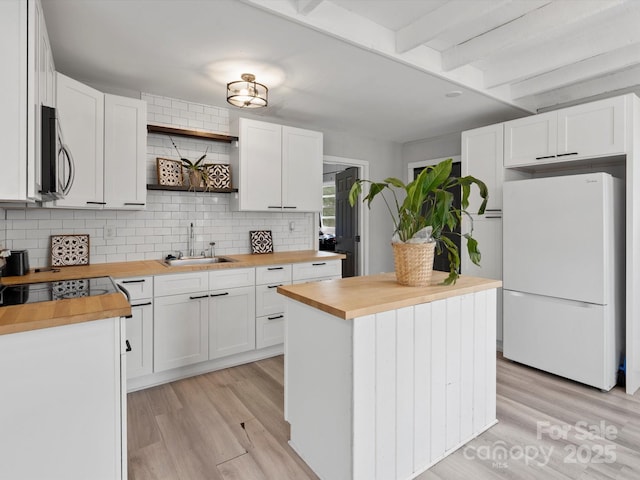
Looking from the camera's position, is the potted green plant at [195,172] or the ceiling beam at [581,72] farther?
the potted green plant at [195,172]

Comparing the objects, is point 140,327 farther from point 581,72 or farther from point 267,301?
point 581,72

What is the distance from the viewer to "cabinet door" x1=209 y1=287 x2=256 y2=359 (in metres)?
3.04

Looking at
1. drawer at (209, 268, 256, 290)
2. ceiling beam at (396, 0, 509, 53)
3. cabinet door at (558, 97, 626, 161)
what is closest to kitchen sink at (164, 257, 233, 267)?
drawer at (209, 268, 256, 290)

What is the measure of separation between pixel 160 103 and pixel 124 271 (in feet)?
5.40

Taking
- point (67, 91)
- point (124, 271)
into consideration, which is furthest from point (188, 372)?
point (67, 91)

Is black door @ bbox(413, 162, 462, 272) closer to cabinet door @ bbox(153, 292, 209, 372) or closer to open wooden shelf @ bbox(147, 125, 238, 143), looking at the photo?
open wooden shelf @ bbox(147, 125, 238, 143)

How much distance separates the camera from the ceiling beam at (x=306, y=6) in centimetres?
193

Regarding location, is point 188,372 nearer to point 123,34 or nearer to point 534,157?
point 123,34

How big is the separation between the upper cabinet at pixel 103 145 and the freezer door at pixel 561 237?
3.21 meters

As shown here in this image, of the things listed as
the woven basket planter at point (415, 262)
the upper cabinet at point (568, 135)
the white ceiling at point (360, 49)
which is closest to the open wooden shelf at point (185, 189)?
the white ceiling at point (360, 49)

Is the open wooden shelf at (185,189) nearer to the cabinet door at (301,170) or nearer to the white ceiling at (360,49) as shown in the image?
the cabinet door at (301,170)

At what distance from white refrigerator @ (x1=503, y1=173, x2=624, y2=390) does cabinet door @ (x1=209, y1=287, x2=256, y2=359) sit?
2.34m

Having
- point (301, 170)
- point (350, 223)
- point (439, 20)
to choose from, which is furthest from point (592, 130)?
point (350, 223)

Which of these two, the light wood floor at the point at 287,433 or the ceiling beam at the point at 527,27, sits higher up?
the ceiling beam at the point at 527,27
